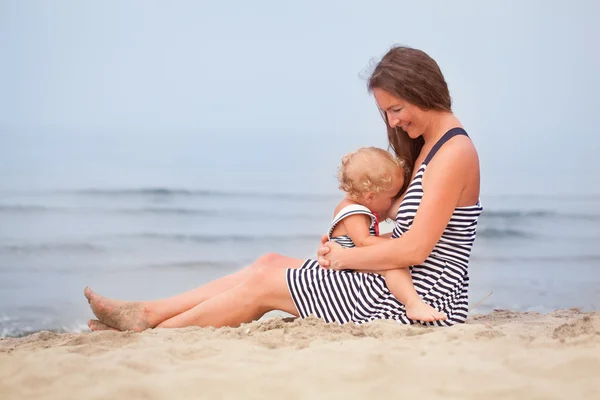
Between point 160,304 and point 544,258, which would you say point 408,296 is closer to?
point 160,304

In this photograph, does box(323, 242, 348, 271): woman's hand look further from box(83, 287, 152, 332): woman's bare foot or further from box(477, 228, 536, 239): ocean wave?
box(477, 228, 536, 239): ocean wave

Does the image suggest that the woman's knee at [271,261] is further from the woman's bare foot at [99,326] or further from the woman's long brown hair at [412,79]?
the woman's long brown hair at [412,79]

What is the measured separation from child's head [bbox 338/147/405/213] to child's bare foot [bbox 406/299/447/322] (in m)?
0.47

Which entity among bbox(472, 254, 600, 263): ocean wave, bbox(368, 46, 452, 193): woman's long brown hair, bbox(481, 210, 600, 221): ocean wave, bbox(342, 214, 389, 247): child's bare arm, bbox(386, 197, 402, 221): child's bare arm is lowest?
bbox(472, 254, 600, 263): ocean wave

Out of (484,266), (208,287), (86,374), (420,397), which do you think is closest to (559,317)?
(208,287)

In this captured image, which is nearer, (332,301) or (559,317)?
(332,301)

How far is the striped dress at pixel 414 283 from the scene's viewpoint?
2.96 meters

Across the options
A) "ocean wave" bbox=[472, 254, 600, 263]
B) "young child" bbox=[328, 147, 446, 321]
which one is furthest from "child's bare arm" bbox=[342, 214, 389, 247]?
"ocean wave" bbox=[472, 254, 600, 263]

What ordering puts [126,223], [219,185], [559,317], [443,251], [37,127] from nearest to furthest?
[443,251]
[559,317]
[126,223]
[219,185]
[37,127]

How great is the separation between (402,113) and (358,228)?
1.53ft

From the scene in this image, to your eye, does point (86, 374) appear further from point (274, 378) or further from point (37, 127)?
point (37, 127)

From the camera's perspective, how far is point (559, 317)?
3.85m

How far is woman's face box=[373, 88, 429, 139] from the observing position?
2.99m

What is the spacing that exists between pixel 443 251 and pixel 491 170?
912cm
